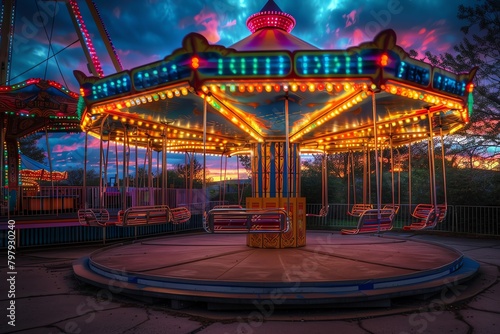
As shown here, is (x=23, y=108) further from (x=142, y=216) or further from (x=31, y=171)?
(x=31, y=171)

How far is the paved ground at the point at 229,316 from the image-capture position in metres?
4.64

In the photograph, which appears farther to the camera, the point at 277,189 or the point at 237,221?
the point at 277,189

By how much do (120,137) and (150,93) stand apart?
5.68 meters

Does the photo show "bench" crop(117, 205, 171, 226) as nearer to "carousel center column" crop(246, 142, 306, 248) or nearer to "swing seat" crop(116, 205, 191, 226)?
"swing seat" crop(116, 205, 191, 226)

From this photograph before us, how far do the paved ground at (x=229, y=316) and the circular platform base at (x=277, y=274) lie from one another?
172 mm

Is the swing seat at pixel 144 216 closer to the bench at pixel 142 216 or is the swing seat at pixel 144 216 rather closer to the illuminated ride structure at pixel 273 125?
the bench at pixel 142 216

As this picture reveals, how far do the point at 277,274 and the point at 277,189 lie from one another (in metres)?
3.67

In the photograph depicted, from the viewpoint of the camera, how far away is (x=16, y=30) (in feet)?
59.5

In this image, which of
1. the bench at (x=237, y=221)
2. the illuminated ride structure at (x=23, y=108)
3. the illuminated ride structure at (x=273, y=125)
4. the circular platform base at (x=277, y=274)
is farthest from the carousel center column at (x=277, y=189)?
the illuminated ride structure at (x=23, y=108)

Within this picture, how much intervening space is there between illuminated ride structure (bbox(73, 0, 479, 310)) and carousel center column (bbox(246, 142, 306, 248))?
0.08 ft

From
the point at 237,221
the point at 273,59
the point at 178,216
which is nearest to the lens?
the point at 273,59

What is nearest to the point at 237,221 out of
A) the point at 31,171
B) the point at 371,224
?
the point at 371,224

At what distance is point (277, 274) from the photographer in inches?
242

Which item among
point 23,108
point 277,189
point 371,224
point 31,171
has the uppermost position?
point 23,108
